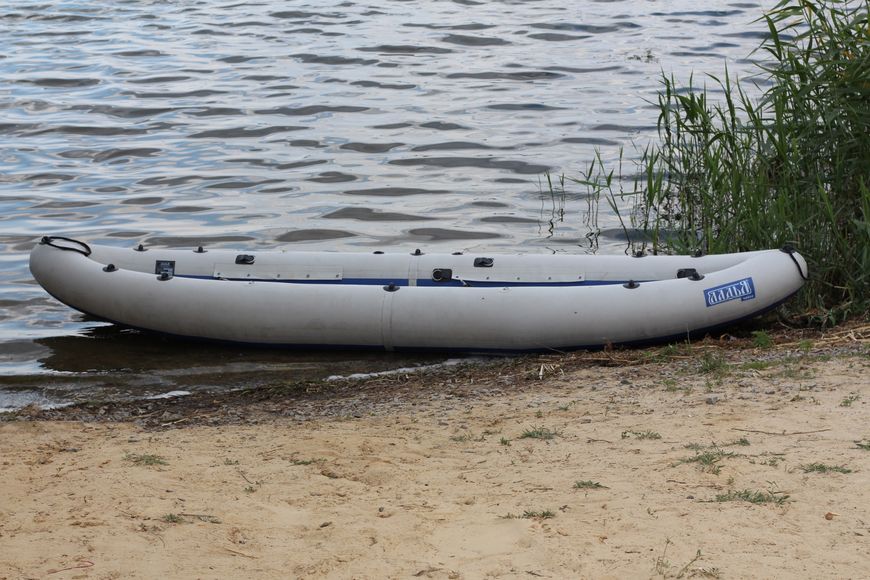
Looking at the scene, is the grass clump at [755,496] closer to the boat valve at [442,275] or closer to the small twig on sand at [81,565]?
Answer: the small twig on sand at [81,565]

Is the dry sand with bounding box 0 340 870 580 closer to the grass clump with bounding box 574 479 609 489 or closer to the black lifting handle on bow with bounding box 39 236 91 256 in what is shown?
the grass clump with bounding box 574 479 609 489

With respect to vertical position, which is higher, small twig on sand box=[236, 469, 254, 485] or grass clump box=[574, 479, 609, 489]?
grass clump box=[574, 479, 609, 489]

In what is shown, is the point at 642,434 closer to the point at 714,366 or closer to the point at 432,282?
the point at 714,366

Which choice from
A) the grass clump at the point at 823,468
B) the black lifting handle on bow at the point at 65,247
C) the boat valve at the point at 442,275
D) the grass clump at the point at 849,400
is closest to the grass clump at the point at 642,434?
the grass clump at the point at 823,468

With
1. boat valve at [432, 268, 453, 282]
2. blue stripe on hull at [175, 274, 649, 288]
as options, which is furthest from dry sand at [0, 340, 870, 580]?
boat valve at [432, 268, 453, 282]

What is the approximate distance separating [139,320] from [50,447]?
2053 millimetres

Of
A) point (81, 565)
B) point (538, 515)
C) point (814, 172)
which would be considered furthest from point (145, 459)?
point (814, 172)

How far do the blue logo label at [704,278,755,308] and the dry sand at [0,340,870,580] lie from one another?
79cm

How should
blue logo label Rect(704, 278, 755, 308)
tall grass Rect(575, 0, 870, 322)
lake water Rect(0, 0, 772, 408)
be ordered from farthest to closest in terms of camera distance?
lake water Rect(0, 0, 772, 408)
tall grass Rect(575, 0, 870, 322)
blue logo label Rect(704, 278, 755, 308)

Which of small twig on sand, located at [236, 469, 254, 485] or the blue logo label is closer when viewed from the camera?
small twig on sand, located at [236, 469, 254, 485]

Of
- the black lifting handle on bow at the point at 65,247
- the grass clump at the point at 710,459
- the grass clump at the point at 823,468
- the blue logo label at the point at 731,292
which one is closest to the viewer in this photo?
the grass clump at the point at 823,468

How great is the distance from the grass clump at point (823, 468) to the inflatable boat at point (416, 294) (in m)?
2.32

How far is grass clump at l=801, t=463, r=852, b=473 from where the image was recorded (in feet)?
10.9

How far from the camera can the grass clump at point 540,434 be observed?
156 inches
